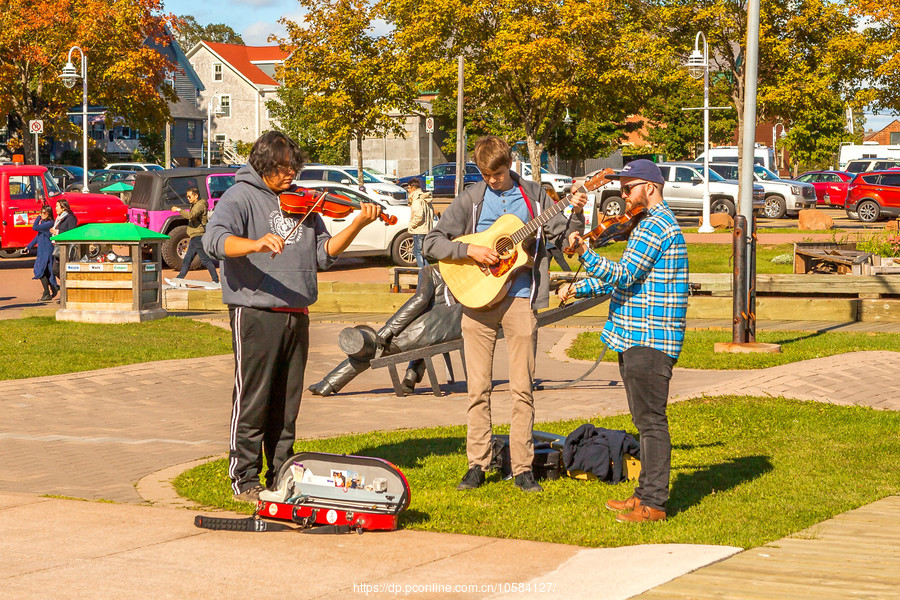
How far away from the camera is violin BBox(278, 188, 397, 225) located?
19.7ft

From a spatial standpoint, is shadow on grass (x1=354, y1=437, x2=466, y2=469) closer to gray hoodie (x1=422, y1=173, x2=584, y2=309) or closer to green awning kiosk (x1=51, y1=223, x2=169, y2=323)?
gray hoodie (x1=422, y1=173, x2=584, y2=309)

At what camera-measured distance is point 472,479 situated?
659cm

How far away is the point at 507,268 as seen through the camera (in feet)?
20.7

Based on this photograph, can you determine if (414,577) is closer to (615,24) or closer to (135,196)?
(135,196)

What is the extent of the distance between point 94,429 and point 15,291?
43.2 feet

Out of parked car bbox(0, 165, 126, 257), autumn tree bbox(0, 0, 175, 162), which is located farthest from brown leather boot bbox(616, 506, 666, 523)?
autumn tree bbox(0, 0, 175, 162)

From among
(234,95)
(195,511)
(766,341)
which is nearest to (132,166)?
(234,95)

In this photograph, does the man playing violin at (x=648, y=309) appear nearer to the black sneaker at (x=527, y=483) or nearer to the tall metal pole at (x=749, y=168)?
the black sneaker at (x=527, y=483)

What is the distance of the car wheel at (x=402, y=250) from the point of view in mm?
24078

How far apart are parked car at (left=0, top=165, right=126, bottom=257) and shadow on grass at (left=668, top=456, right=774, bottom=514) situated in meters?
20.1

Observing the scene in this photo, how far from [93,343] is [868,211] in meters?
29.6

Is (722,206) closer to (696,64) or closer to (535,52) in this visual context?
(696,64)

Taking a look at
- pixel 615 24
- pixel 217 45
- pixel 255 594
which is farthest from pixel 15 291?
pixel 217 45

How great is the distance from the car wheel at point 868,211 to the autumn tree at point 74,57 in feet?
86.4
